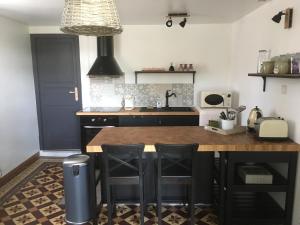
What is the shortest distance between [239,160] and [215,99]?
189cm

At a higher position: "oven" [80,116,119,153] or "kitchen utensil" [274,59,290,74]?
"kitchen utensil" [274,59,290,74]

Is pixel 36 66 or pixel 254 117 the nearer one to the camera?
pixel 254 117

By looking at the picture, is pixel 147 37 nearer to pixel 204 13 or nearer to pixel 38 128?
pixel 204 13

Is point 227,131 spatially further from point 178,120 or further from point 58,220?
point 58,220

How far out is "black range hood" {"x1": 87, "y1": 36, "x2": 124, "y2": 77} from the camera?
3977mm

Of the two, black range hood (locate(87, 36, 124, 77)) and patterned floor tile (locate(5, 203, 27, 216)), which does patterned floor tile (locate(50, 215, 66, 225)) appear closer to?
patterned floor tile (locate(5, 203, 27, 216))

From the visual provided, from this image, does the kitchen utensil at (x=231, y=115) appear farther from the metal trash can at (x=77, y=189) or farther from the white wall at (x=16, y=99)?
the white wall at (x=16, y=99)

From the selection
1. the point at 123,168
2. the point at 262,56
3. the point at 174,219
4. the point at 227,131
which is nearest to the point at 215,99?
the point at 262,56

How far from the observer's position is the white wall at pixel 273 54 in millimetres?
2262

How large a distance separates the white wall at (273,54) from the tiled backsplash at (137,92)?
0.86 m

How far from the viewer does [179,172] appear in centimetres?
231

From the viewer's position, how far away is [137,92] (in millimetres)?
4508

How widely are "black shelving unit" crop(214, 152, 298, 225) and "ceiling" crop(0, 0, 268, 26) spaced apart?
175cm

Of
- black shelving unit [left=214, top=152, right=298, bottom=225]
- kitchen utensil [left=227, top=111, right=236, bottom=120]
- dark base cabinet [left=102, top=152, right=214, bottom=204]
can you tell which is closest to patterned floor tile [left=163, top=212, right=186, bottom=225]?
dark base cabinet [left=102, top=152, right=214, bottom=204]
